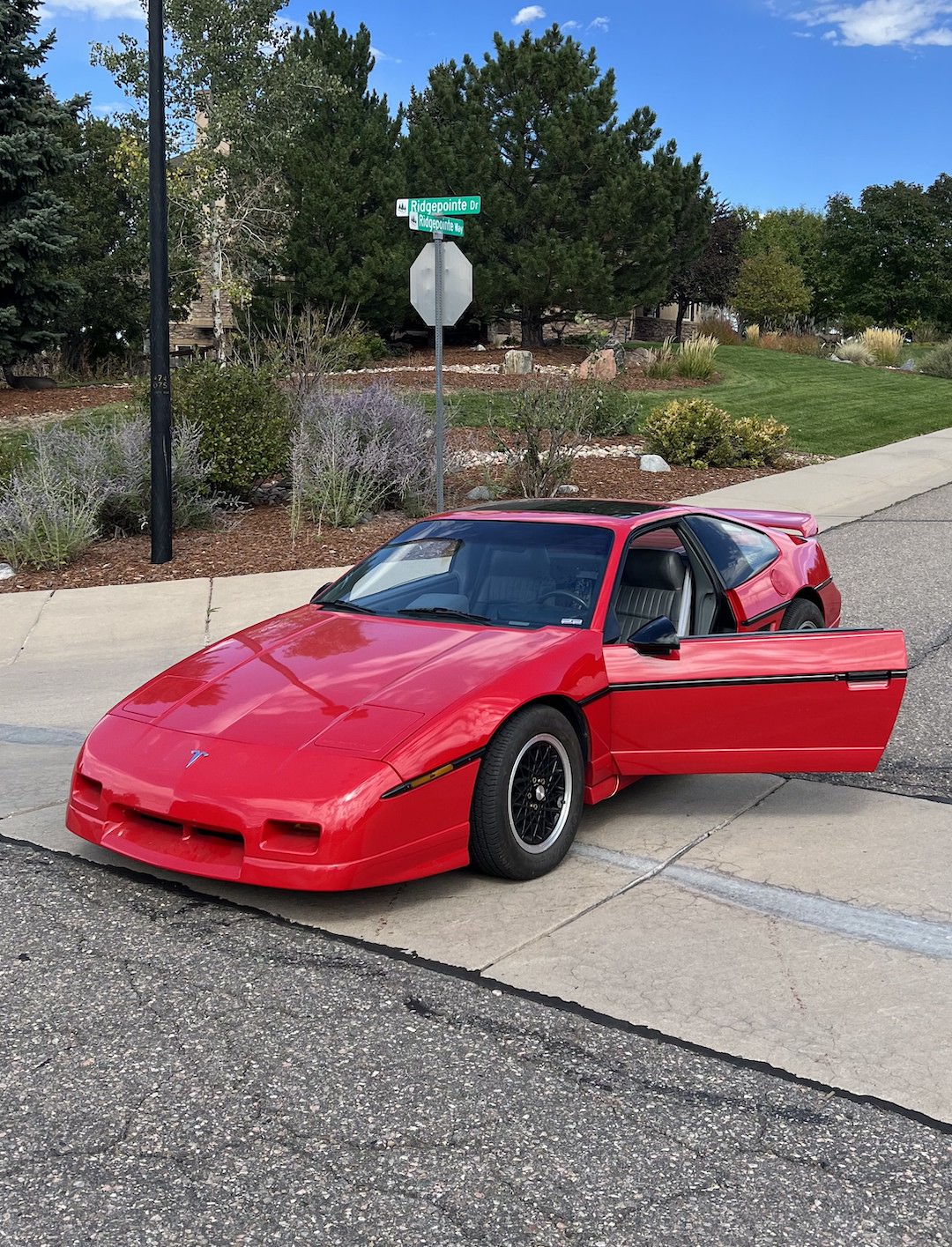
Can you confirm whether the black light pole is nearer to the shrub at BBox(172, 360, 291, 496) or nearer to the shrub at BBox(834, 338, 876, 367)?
the shrub at BBox(172, 360, 291, 496)

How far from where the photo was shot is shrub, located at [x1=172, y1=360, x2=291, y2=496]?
1321 centimetres

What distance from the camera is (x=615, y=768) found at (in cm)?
518

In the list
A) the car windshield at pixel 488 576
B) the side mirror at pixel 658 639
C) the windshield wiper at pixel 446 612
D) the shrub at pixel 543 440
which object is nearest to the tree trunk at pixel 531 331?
the shrub at pixel 543 440

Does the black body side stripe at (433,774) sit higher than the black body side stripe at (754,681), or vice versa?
the black body side stripe at (754,681)

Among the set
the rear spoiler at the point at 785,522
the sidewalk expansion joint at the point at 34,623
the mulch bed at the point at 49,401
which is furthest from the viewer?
the mulch bed at the point at 49,401

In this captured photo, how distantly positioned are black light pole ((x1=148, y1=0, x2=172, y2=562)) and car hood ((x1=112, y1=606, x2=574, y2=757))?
584 centimetres

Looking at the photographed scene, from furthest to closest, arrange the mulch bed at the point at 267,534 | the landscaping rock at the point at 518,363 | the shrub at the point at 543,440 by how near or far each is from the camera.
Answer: the landscaping rock at the point at 518,363 < the shrub at the point at 543,440 < the mulch bed at the point at 267,534

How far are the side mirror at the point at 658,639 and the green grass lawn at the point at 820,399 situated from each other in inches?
415

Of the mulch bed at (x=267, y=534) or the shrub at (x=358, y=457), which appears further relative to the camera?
the shrub at (x=358, y=457)

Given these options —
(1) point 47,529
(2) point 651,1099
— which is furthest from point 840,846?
(1) point 47,529

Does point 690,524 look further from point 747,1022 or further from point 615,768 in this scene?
point 747,1022

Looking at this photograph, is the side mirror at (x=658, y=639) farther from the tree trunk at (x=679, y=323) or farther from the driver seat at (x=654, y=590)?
the tree trunk at (x=679, y=323)

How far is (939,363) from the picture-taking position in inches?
1389

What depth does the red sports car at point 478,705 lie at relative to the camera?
14.2 ft
